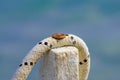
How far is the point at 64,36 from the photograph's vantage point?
9.78 metres

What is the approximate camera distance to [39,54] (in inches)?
378

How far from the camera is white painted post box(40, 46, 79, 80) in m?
9.45

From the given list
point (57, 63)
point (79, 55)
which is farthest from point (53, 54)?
point (79, 55)

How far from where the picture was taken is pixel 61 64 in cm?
947

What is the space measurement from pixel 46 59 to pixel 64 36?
0.44 metres

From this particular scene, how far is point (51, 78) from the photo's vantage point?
9539 mm

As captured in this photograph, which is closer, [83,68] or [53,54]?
[53,54]

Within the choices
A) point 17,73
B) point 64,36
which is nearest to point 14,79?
point 17,73

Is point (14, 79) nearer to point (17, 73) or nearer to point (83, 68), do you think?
point (17, 73)

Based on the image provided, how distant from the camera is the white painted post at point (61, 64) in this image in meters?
9.45

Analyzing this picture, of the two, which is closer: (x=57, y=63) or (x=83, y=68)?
(x=57, y=63)

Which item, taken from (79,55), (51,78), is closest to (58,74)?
(51,78)

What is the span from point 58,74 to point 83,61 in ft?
2.80

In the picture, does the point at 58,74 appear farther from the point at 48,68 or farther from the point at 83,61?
the point at 83,61
